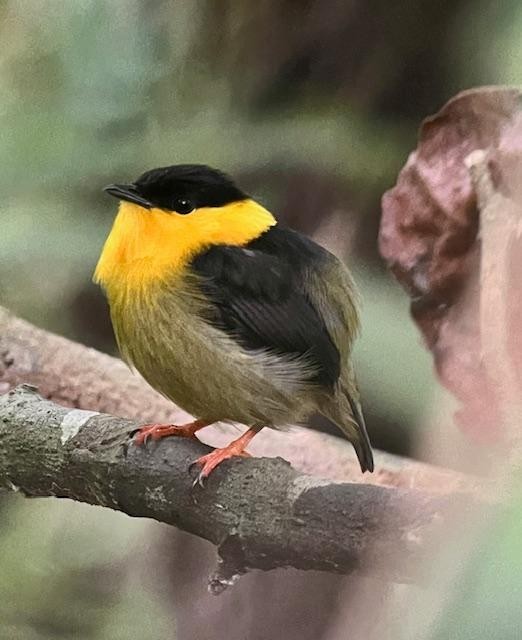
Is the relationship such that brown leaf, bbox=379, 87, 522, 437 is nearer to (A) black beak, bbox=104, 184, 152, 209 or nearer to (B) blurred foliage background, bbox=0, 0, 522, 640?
(B) blurred foliage background, bbox=0, 0, 522, 640

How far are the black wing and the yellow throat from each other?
17mm

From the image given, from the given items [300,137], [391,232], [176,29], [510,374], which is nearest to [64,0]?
[176,29]

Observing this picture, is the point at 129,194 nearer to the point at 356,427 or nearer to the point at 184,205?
the point at 184,205

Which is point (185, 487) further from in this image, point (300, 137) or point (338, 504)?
point (300, 137)

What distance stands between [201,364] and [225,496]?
4.6 inches

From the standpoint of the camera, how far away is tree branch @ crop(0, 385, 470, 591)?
1.83 feet

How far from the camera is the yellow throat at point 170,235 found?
776 millimetres

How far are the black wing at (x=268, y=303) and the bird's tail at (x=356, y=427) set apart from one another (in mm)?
32

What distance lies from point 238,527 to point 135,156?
15.5 inches

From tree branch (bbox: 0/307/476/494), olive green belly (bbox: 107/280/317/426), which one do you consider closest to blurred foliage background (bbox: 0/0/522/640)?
tree branch (bbox: 0/307/476/494)

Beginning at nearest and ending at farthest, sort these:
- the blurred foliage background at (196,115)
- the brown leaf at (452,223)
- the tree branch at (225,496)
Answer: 1. the tree branch at (225,496)
2. the brown leaf at (452,223)
3. the blurred foliage background at (196,115)

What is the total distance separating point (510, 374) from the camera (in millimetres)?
525

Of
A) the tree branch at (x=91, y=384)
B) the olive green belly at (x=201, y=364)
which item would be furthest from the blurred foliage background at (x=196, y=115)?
the olive green belly at (x=201, y=364)

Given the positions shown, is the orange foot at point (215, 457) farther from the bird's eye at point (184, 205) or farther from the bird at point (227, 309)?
the bird's eye at point (184, 205)
